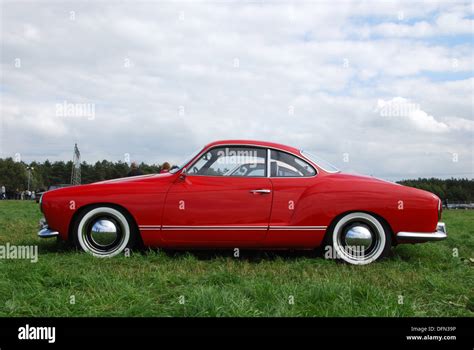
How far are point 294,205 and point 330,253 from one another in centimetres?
70

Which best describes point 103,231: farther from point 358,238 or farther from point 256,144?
point 358,238

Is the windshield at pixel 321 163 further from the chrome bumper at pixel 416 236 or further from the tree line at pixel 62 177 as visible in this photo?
the tree line at pixel 62 177

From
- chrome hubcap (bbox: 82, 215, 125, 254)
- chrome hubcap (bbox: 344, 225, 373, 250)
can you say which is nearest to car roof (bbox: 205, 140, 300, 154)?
chrome hubcap (bbox: 344, 225, 373, 250)

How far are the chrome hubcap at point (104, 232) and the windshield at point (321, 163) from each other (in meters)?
2.48

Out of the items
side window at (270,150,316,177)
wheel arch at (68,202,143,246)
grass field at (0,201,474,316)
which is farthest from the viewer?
side window at (270,150,316,177)

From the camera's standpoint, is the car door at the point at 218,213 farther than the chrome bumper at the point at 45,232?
No

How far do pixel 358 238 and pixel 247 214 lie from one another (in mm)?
1322

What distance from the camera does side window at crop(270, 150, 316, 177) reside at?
17.9 feet

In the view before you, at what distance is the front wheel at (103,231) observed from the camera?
529 centimetres

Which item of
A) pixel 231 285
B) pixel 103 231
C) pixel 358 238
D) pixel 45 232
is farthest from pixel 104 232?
pixel 358 238

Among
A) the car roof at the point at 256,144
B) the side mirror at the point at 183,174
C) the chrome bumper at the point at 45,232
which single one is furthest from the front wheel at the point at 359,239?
the chrome bumper at the point at 45,232

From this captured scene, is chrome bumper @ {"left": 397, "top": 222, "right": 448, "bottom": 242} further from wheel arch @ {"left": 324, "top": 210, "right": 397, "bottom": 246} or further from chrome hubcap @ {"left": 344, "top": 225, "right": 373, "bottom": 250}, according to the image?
chrome hubcap @ {"left": 344, "top": 225, "right": 373, "bottom": 250}

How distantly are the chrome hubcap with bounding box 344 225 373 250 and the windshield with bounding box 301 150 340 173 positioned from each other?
80 cm
